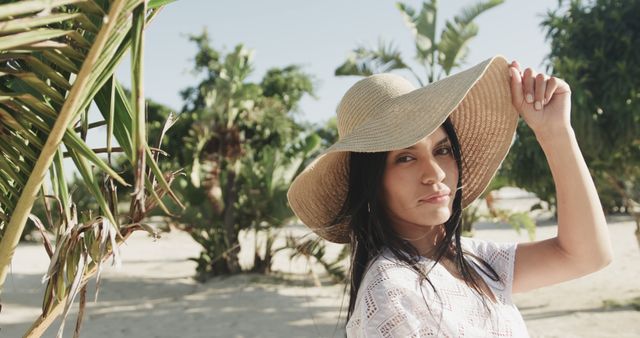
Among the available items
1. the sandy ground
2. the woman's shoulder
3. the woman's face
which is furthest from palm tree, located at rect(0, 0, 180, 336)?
the sandy ground

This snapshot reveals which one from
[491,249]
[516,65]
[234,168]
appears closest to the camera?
[516,65]

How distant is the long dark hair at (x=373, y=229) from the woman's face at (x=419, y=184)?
30 mm

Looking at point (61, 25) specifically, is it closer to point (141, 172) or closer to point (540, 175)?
point (141, 172)

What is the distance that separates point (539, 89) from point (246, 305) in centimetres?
738

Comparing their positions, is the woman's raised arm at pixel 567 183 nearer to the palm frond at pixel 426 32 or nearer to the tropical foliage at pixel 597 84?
the tropical foliage at pixel 597 84

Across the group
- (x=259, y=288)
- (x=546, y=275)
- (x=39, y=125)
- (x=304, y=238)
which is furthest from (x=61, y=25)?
(x=259, y=288)

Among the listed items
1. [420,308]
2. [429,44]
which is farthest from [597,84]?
[420,308]

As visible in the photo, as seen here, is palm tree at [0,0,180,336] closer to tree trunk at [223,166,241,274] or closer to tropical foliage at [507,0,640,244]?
tropical foliage at [507,0,640,244]

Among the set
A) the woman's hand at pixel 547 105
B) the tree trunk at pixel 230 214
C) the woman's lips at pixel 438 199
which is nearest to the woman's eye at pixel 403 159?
the woman's lips at pixel 438 199

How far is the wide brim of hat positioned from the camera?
4.48 ft

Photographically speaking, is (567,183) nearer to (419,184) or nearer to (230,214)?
(419,184)

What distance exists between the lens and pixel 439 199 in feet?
4.48

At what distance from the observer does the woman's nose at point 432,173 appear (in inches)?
53.3

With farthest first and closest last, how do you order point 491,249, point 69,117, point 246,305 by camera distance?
1. point 246,305
2. point 491,249
3. point 69,117
